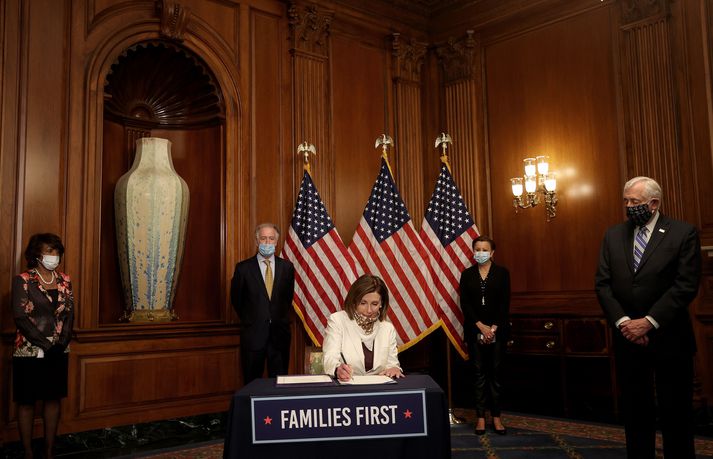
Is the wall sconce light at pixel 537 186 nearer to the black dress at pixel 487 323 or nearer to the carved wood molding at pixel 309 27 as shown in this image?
the black dress at pixel 487 323

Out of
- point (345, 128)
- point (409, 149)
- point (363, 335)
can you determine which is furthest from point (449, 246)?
point (363, 335)

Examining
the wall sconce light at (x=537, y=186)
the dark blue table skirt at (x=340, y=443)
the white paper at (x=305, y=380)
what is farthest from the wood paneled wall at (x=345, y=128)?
the dark blue table skirt at (x=340, y=443)

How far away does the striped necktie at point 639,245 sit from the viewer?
11.7ft

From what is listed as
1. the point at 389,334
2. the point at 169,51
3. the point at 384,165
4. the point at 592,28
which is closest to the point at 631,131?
the point at 592,28

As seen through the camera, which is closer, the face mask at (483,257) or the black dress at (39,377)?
the black dress at (39,377)

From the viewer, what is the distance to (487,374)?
5395 mm

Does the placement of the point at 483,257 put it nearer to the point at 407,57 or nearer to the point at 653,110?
the point at 653,110

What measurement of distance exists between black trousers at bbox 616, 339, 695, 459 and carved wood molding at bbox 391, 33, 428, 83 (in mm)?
4615

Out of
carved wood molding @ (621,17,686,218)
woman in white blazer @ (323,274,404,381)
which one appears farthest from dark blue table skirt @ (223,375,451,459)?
carved wood molding @ (621,17,686,218)

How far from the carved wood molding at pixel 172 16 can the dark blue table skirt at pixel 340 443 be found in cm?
397

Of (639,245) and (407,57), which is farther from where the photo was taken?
(407,57)

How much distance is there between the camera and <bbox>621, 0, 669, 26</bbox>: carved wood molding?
5.85 metres

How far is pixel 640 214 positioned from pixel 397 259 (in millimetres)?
2834

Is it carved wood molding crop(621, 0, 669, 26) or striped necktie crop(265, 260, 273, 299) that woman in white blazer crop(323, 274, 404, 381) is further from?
carved wood molding crop(621, 0, 669, 26)
